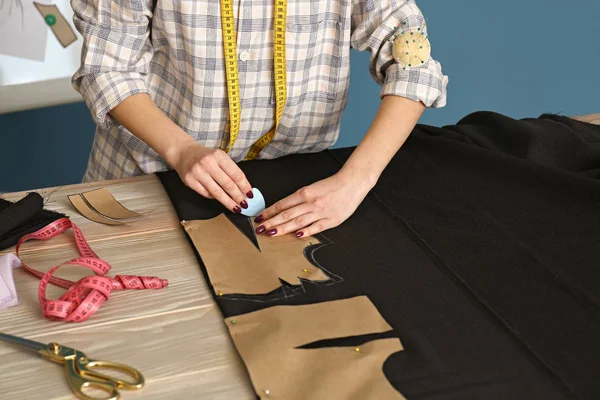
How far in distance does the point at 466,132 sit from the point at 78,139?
1957 mm

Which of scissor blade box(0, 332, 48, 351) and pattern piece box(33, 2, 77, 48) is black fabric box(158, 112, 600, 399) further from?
pattern piece box(33, 2, 77, 48)

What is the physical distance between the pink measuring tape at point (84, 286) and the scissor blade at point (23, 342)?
0.06m

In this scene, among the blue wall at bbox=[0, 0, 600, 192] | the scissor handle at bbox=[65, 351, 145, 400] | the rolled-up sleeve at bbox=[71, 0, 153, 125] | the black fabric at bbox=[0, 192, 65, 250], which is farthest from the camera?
the blue wall at bbox=[0, 0, 600, 192]

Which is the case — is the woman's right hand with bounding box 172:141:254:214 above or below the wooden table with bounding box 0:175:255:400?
above

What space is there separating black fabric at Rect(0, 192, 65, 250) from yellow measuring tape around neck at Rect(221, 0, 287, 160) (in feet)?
1.42

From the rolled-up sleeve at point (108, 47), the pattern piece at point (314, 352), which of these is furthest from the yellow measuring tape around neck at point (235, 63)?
the pattern piece at point (314, 352)

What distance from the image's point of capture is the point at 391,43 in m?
1.56

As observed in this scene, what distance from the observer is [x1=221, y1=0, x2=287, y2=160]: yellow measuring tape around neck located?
1.47 m

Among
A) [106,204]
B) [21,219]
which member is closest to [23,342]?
[21,219]

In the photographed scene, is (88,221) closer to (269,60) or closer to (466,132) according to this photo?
(269,60)

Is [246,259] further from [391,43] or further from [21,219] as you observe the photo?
[391,43]

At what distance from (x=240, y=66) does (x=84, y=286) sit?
626mm

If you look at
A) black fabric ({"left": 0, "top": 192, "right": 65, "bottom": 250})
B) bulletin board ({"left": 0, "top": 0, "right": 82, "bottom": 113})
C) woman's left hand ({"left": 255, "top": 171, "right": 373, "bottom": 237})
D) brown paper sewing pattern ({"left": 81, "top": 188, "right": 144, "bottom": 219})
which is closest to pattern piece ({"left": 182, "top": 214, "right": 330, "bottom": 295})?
woman's left hand ({"left": 255, "top": 171, "right": 373, "bottom": 237})

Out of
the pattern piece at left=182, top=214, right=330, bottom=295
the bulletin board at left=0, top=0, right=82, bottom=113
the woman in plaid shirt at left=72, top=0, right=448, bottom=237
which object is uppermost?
the woman in plaid shirt at left=72, top=0, right=448, bottom=237
